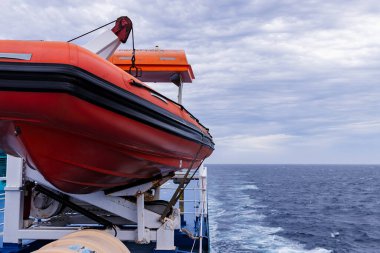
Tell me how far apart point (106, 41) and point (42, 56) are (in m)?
1.41

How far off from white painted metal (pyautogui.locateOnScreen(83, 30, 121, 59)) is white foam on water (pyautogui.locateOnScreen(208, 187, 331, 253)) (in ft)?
38.9

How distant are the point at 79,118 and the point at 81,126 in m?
0.09

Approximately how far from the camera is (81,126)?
346cm

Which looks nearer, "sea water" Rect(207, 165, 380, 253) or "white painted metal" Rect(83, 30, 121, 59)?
"white painted metal" Rect(83, 30, 121, 59)

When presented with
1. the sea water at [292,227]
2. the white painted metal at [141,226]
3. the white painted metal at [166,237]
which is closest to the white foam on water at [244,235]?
the sea water at [292,227]

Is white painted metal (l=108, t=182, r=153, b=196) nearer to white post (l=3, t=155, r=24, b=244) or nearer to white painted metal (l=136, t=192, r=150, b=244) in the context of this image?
white painted metal (l=136, t=192, r=150, b=244)

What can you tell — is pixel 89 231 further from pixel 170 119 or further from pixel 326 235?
pixel 326 235

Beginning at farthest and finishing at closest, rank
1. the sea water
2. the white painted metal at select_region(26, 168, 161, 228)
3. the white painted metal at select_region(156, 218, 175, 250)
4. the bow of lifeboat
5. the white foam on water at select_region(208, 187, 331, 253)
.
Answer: the sea water, the white foam on water at select_region(208, 187, 331, 253), the white painted metal at select_region(156, 218, 175, 250), the white painted metal at select_region(26, 168, 161, 228), the bow of lifeboat

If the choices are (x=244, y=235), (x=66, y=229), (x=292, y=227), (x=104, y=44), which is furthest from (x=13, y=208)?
(x=292, y=227)

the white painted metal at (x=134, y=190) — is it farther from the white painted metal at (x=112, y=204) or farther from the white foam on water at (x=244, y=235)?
the white foam on water at (x=244, y=235)

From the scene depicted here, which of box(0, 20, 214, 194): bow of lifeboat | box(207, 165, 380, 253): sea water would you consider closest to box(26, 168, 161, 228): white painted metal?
box(0, 20, 214, 194): bow of lifeboat

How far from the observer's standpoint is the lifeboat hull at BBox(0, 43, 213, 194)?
3199mm

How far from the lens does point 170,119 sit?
4.39 m

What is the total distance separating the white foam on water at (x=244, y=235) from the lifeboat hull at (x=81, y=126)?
1163 centimetres
